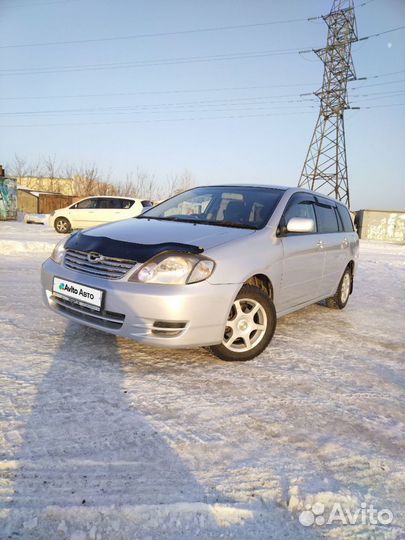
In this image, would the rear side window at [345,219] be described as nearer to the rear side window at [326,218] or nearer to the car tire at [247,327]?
the rear side window at [326,218]

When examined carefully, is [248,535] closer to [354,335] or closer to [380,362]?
[380,362]

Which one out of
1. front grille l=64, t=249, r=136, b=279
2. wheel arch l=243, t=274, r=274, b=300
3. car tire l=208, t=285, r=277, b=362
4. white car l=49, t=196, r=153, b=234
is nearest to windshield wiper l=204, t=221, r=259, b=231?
wheel arch l=243, t=274, r=274, b=300

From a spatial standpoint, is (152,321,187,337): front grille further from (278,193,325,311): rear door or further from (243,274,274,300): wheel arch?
(278,193,325,311): rear door

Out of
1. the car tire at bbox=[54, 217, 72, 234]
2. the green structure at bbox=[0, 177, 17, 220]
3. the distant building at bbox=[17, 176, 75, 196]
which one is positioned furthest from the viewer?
the distant building at bbox=[17, 176, 75, 196]

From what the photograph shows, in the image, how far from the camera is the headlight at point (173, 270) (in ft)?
8.92

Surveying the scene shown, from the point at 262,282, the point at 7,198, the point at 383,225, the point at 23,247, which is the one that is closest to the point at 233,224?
the point at 262,282

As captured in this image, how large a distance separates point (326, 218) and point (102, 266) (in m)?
3.15

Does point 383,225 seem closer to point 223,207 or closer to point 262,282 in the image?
point 223,207

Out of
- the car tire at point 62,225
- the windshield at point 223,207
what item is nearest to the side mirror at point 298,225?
the windshield at point 223,207

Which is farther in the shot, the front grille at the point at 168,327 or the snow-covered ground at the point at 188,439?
the front grille at the point at 168,327

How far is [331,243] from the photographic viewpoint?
4699 mm

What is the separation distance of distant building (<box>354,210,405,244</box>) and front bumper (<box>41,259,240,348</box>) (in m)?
25.4

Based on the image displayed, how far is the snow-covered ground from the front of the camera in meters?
1.51

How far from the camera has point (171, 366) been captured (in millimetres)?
2932
